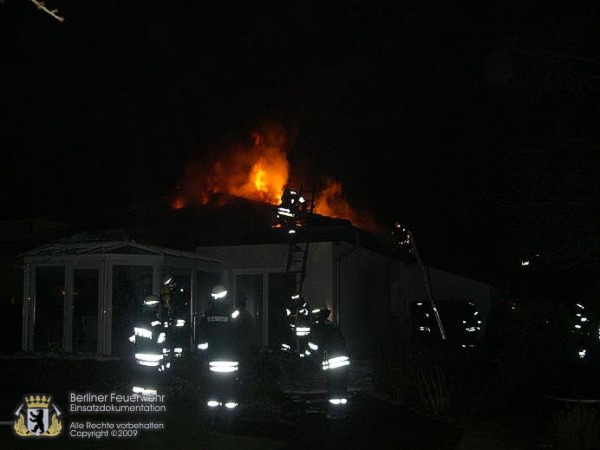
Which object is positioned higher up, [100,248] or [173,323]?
[100,248]

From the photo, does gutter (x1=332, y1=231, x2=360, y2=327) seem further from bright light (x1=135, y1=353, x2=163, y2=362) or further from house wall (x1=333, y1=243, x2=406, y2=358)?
bright light (x1=135, y1=353, x2=163, y2=362)

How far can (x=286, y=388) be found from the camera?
12.9m

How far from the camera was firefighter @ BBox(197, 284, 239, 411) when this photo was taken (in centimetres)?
895

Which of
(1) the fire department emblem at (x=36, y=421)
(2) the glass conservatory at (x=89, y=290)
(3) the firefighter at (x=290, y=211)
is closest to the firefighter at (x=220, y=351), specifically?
(1) the fire department emblem at (x=36, y=421)

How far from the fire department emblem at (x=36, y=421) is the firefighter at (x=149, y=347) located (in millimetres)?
1454

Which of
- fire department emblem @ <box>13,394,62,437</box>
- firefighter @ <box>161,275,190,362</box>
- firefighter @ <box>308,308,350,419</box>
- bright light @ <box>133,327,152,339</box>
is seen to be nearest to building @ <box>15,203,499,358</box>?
firefighter @ <box>161,275,190,362</box>

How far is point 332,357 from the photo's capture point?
9.84 metres

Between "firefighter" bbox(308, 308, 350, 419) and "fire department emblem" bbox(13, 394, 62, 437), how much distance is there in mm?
3505

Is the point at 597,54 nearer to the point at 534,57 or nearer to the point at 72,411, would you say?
the point at 534,57

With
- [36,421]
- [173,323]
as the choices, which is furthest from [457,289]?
[36,421]

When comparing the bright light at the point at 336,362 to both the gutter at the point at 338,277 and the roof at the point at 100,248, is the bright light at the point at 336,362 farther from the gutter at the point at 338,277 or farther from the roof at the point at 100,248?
the roof at the point at 100,248

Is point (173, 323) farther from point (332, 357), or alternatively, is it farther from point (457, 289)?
point (457, 289)

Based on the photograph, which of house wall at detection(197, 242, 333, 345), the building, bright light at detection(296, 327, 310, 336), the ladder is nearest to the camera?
bright light at detection(296, 327, 310, 336)

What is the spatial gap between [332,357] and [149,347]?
245 centimetres
